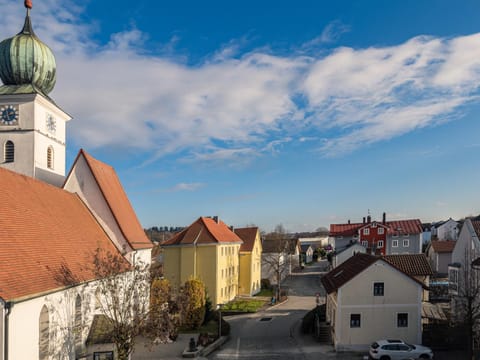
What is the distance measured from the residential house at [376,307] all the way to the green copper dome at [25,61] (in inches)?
954

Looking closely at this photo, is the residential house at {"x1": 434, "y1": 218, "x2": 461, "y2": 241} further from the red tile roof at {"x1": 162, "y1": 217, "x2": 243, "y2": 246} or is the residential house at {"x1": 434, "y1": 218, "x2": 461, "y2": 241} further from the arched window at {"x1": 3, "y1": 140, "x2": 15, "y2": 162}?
the arched window at {"x1": 3, "y1": 140, "x2": 15, "y2": 162}

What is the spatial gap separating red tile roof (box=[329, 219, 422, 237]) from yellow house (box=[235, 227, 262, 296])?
53.9 feet

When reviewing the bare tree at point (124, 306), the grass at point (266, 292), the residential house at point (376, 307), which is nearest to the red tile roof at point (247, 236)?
the grass at point (266, 292)

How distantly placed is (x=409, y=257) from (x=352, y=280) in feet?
55.4

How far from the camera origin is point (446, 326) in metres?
25.5

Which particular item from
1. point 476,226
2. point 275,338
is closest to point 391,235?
point 476,226

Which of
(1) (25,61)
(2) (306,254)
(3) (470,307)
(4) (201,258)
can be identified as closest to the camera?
(3) (470,307)

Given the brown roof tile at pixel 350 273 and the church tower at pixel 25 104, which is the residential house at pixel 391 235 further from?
the church tower at pixel 25 104

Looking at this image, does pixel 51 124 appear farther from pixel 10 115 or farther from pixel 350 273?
pixel 350 273

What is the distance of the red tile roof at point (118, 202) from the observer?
26703mm

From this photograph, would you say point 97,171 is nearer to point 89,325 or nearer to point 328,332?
point 89,325

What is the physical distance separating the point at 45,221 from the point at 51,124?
1101 cm

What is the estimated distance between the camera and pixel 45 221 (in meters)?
19.5

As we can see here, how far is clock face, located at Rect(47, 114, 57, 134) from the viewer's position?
27.6 meters
